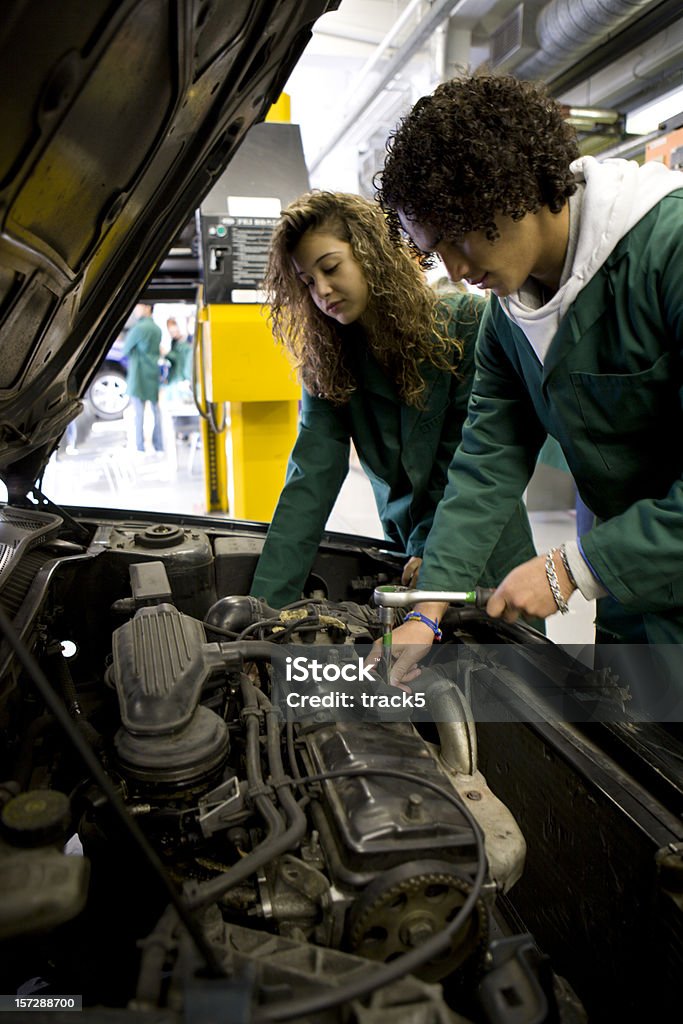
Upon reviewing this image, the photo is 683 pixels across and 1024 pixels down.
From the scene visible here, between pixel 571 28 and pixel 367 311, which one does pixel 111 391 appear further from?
pixel 367 311

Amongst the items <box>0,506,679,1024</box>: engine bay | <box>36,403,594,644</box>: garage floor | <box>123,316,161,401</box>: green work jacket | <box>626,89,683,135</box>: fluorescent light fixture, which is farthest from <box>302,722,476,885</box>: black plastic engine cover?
<box>123,316,161,401</box>: green work jacket

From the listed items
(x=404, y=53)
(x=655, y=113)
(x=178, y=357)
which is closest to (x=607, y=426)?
(x=655, y=113)

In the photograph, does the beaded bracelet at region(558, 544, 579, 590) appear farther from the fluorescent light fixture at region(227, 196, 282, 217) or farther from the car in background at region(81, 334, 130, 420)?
the car in background at region(81, 334, 130, 420)

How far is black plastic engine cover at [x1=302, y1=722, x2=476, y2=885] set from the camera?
0.78 metres

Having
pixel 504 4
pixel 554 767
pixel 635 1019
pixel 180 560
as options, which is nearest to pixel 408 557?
pixel 180 560

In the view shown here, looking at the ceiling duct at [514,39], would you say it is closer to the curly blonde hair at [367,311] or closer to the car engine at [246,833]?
the curly blonde hair at [367,311]

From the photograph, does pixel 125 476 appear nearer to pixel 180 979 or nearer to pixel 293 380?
pixel 293 380

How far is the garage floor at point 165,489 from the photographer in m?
4.89

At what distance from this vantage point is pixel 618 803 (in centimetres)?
92

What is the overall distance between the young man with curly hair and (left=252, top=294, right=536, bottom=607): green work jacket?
504 mm

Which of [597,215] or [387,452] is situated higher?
[597,215]

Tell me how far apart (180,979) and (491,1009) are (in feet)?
1.06

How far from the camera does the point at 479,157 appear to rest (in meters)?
1.03

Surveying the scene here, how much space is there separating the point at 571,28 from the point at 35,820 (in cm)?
409
